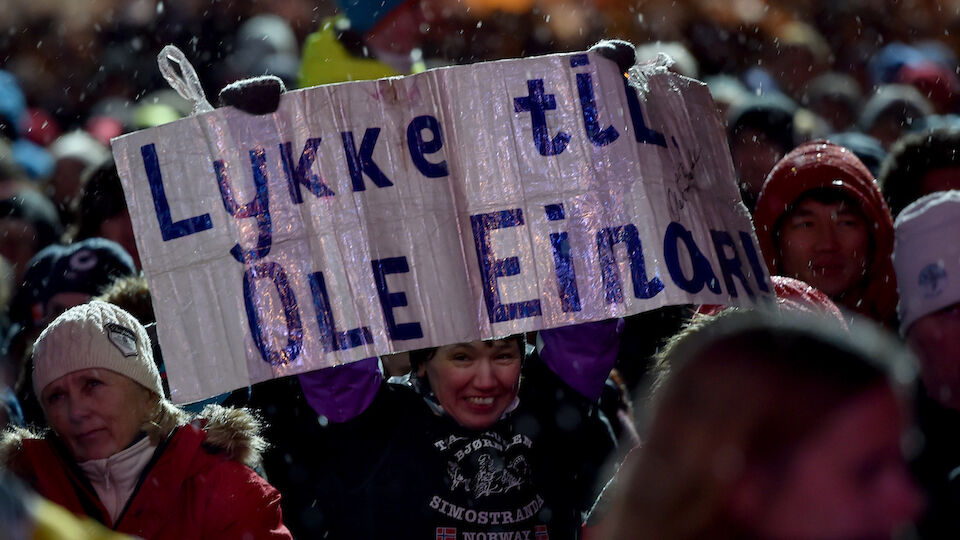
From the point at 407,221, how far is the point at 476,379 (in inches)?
23.8

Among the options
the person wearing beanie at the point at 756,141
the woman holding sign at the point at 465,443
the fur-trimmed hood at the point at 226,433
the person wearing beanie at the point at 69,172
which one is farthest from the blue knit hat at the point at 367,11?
the person wearing beanie at the point at 69,172

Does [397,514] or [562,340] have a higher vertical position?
[562,340]

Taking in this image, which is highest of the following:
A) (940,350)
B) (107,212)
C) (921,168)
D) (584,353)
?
(107,212)

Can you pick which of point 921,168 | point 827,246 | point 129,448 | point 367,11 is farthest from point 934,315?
point 129,448

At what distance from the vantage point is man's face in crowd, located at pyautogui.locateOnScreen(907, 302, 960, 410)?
4012 mm

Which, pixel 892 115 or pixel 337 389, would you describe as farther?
pixel 892 115

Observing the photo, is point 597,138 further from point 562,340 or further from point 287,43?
point 287,43

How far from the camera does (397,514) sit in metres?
3.73

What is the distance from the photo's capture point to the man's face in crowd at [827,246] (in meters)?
4.56

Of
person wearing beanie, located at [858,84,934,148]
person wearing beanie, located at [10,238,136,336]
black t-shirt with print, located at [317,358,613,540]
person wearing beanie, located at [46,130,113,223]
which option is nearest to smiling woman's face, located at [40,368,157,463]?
black t-shirt with print, located at [317,358,613,540]

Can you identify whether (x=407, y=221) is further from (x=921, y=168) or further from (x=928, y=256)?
(x=921, y=168)

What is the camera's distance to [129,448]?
12.0 feet

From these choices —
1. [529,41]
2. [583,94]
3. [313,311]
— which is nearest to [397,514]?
[313,311]

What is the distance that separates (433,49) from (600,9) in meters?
2.80
